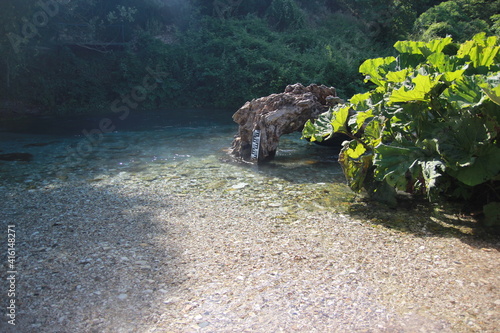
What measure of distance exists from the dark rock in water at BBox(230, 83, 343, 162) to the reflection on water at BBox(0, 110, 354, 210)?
322 mm

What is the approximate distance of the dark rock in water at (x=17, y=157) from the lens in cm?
743

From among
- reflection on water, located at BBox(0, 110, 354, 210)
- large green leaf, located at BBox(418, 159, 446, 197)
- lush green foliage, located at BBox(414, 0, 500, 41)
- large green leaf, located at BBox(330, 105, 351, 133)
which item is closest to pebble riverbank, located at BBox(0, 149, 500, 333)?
large green leaf, located at BBox(418, 159, 446, 197)

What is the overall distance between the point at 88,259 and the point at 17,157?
517cm

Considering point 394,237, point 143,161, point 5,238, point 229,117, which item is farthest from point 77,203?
point 229,117

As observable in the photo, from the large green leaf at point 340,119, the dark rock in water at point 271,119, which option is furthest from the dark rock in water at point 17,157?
the large green leaf at point 340,119

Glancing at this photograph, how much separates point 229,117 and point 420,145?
1001 centimetres

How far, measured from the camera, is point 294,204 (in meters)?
4.88

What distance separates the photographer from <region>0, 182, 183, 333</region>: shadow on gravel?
8.72ft

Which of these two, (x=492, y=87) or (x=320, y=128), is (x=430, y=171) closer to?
(x=492, y=87)

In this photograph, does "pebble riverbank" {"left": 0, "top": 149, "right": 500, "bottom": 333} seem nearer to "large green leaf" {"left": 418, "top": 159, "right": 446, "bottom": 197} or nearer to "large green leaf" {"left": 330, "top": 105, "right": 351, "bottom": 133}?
"large green leaf" {"left": 418, "top": 159, "right": 446, "bottom": 197}

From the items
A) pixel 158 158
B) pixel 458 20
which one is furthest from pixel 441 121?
pixel 458 20

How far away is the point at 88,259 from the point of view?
341cm

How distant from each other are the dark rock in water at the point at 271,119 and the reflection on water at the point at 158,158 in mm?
322

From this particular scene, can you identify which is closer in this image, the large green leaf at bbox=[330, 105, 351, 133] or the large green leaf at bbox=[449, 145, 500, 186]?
the large green leaf at bbox=[449, 145, 500, 186]
